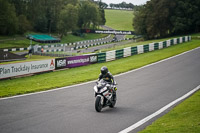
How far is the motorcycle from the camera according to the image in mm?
11486

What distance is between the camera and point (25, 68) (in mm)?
22750

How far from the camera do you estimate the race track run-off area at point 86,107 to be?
9.56 m

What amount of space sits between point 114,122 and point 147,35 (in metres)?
64.8

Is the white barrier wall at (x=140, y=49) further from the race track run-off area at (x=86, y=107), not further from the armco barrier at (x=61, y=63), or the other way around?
the race track run-off area at (x=86, y=107)

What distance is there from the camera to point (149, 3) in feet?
236

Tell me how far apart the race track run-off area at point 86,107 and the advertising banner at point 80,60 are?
8886 millimetres

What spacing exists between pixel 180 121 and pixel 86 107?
4.30 m

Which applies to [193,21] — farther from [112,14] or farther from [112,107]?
[112,14]

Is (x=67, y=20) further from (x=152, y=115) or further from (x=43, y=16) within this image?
(x=152, y=115)

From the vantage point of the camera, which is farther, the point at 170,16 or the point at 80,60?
the point at 170,16

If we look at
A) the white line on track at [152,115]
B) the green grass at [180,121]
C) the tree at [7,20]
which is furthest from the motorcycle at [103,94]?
the tree at [7,20]

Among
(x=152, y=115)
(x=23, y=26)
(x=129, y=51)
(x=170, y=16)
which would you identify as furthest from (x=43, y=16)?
(x=152, y=115)

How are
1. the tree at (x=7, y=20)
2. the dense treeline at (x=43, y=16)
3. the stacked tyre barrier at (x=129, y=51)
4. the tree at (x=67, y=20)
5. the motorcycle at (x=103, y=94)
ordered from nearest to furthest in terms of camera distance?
1. the motorcycle at (x=103, y=94)
2. the stacked tyre barrier at (x=129, y=51)
3. the tree at (x=7, y=20)
4. the dense treeline at (x=43, y=16)
5. the tree at (x=67, y=20)

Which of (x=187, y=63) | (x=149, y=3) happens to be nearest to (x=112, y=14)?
(x=149, y=3)
